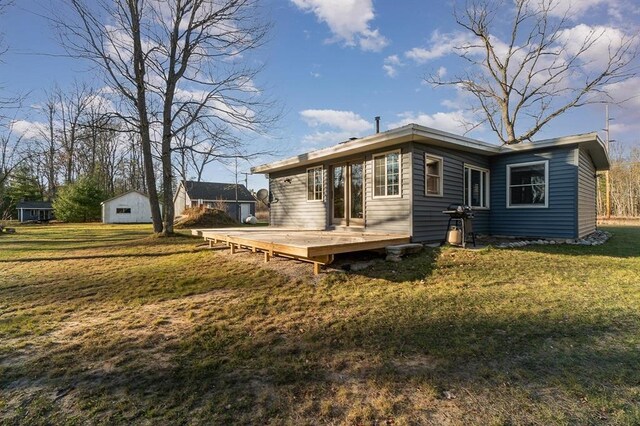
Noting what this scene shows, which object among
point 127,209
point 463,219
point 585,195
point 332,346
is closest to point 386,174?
point 463,219

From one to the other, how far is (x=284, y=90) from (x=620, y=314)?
35.5 ft

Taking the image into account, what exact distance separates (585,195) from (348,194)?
23.6 feet

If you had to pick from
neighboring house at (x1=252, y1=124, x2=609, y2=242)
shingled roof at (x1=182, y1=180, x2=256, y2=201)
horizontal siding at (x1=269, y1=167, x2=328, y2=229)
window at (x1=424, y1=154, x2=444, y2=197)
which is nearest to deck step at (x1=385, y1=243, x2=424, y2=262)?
neighboring house at (x1=252, y1=124, x2=609, y2=242)

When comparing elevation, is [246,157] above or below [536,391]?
above

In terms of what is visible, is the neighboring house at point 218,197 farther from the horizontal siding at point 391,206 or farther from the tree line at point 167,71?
the horizontal siding at point 391,206

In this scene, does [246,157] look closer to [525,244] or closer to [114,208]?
[525,244]

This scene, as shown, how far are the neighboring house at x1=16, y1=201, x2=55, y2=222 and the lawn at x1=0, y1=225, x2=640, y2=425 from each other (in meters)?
36.7

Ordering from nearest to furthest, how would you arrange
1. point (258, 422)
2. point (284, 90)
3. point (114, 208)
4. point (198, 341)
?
1. point (258, 422)
2. point (198, 341)
3. point (284, 90)
4. point (114, 208)

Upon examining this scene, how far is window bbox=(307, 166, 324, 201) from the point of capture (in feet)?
33.1

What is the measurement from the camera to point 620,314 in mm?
3709

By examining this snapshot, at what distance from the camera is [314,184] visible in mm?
10328

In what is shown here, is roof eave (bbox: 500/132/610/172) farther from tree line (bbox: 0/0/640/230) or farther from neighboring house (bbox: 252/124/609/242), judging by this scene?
tree line (bbox: 0/0/640/230)

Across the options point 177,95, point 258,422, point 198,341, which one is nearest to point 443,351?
point 258,422

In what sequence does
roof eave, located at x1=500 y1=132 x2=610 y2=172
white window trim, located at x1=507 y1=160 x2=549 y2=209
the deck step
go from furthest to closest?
white window trim, located at x1=507 y1=160 x2=549 y2=209, roof eave, located at x1=500 y1=132 x2=610 y2=172, the deck step
